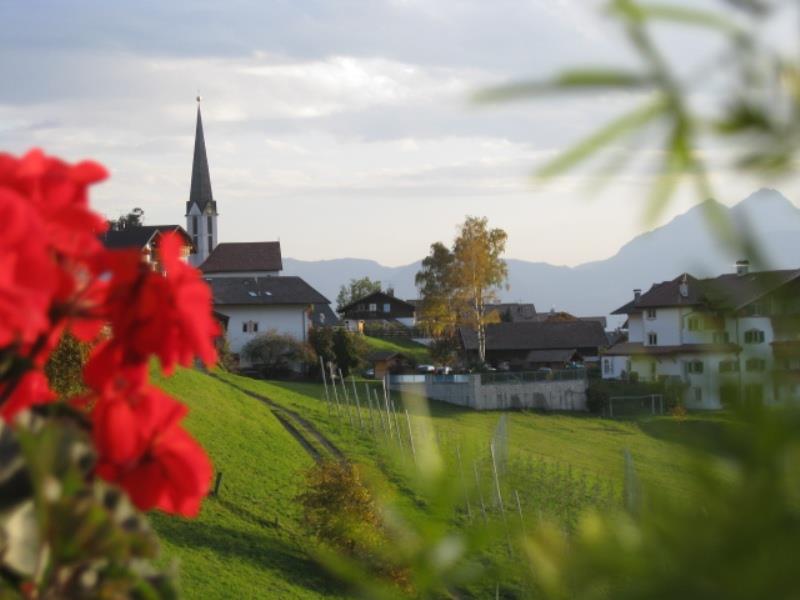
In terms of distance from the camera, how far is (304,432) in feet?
101

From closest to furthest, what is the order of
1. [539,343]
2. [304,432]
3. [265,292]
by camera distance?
[304,432] → [265,292] → [539,343]

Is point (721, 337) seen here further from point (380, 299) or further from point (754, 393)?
point (380, 299)

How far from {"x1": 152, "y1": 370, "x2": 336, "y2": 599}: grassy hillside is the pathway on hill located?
0.51 m

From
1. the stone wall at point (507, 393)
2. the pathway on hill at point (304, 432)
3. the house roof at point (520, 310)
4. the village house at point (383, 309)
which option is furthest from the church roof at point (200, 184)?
the pathway on hill at point (304, 432)

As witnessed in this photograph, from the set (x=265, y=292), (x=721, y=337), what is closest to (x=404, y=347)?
(x=265, y=292)

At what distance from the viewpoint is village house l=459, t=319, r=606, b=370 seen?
179 feet

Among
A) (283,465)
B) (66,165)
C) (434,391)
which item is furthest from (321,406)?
(66,165)

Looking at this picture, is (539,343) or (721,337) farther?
(539,343)

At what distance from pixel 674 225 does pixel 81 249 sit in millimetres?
552

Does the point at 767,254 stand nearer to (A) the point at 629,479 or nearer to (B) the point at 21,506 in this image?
(A) the point at 629,479

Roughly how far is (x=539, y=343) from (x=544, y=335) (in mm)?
674

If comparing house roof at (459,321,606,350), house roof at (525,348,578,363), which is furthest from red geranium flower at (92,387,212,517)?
house roof at (525,348,578,363)

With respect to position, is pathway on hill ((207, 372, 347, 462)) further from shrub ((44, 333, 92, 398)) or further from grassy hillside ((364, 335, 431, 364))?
grassy hillside ((364, 335, 431, 364))

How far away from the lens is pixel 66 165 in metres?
0.95
